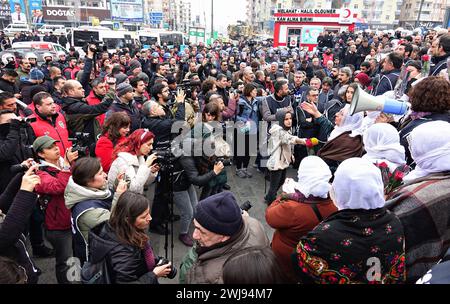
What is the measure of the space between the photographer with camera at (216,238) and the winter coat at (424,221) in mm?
911

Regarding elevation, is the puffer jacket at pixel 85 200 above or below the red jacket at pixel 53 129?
below

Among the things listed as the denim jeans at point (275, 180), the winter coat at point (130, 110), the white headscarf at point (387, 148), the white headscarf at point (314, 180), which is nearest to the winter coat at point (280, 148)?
the denim jeans at point (275, 180)

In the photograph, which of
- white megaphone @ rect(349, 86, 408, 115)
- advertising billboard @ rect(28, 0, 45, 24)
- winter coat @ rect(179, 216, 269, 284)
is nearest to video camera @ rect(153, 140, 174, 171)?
winter coat @ rect(179, 216, 269, 284)

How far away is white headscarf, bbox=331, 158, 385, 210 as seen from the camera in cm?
164

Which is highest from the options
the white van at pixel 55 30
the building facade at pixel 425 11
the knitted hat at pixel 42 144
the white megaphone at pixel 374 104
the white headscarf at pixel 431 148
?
the building facade at pixel 425 11

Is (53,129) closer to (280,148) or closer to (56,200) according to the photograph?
(56,200)

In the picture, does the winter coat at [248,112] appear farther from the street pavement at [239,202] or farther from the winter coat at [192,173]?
the winter coat at [192,173]

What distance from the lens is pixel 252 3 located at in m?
87.7

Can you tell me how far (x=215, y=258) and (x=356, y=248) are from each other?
0.79 m

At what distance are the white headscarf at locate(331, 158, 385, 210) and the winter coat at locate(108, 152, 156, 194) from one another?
1.85m

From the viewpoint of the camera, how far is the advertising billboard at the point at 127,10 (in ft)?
159

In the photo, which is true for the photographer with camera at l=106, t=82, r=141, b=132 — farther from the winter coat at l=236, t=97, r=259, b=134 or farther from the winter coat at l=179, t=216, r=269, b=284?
the winter coat at l=179, t=216, r=269, b=284

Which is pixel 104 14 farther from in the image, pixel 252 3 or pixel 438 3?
pixel 438 3

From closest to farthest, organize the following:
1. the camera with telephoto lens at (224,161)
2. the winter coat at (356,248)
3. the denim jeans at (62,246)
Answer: the winter coat at (356,248) < the denim jeans at (62,246) < the camera with telephoto lens at (224,161)
